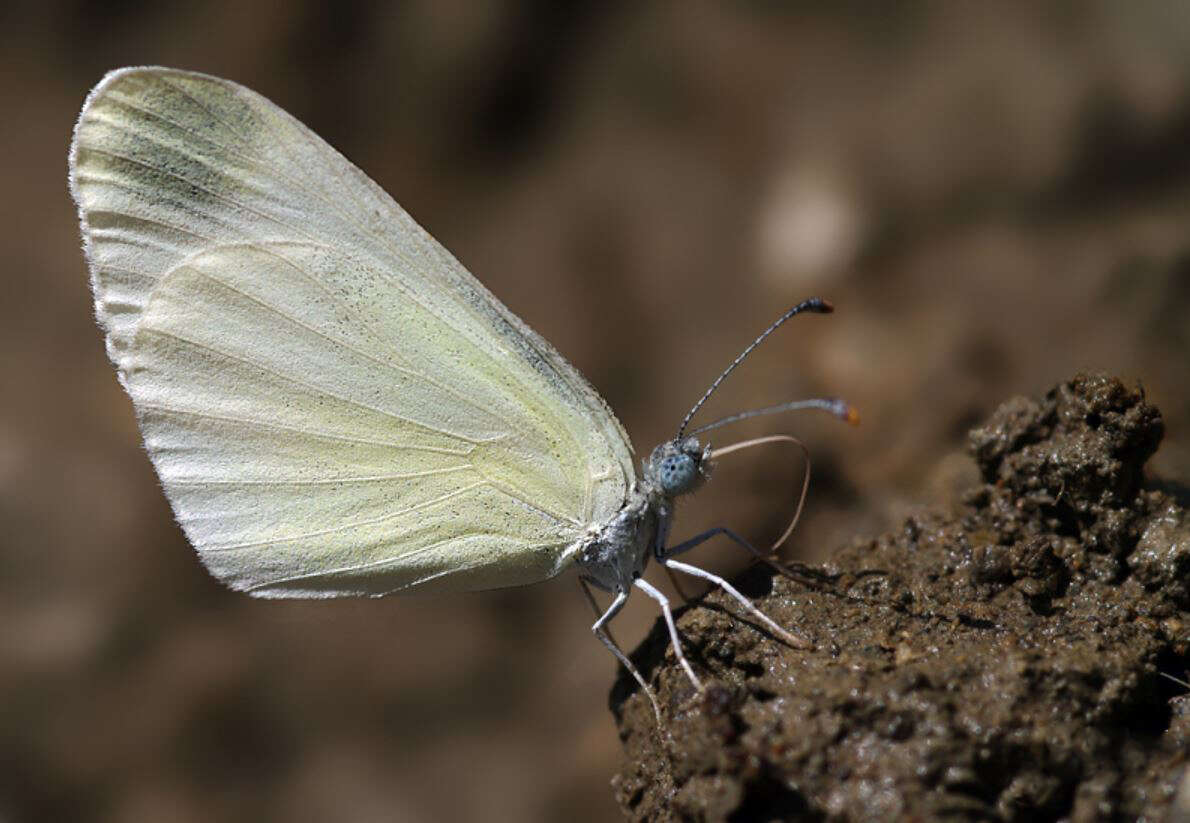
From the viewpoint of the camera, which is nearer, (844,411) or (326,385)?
(844,411)

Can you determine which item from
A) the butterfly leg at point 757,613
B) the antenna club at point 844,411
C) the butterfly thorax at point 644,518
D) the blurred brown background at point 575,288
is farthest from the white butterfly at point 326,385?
the blurred brown background at point 575,288

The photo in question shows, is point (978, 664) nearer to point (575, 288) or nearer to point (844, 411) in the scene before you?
point (844, 411)

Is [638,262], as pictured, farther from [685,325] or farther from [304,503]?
[304,503]

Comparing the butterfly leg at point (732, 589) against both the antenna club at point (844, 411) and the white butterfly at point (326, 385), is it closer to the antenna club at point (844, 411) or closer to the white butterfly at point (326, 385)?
the white butterfly at point (326, 385)

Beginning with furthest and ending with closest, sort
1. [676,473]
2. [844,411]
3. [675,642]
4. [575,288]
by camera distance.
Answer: [575,288] → [676,473] → [844,411] → [675,642]

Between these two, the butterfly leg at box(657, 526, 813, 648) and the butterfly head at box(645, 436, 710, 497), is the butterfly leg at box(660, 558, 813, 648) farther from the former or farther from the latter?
the butterfly head at box(645, 436, 710, 497)

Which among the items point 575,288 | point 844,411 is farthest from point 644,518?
point 575,288

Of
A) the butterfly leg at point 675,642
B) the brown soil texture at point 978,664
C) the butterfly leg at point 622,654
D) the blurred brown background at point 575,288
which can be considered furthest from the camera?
the blurred brown background at point 575,288

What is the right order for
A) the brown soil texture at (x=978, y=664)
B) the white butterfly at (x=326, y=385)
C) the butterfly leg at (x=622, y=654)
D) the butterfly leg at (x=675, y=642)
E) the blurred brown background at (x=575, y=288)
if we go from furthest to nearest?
the blurred brown background at (x=575, y=288)
the white butterfly at (x=326, y=385)
the butterfly leg at (x=622, y=654)
the butterfly leg at (x=675, y=642)
the brown soil texture at (x=978, y=664)
